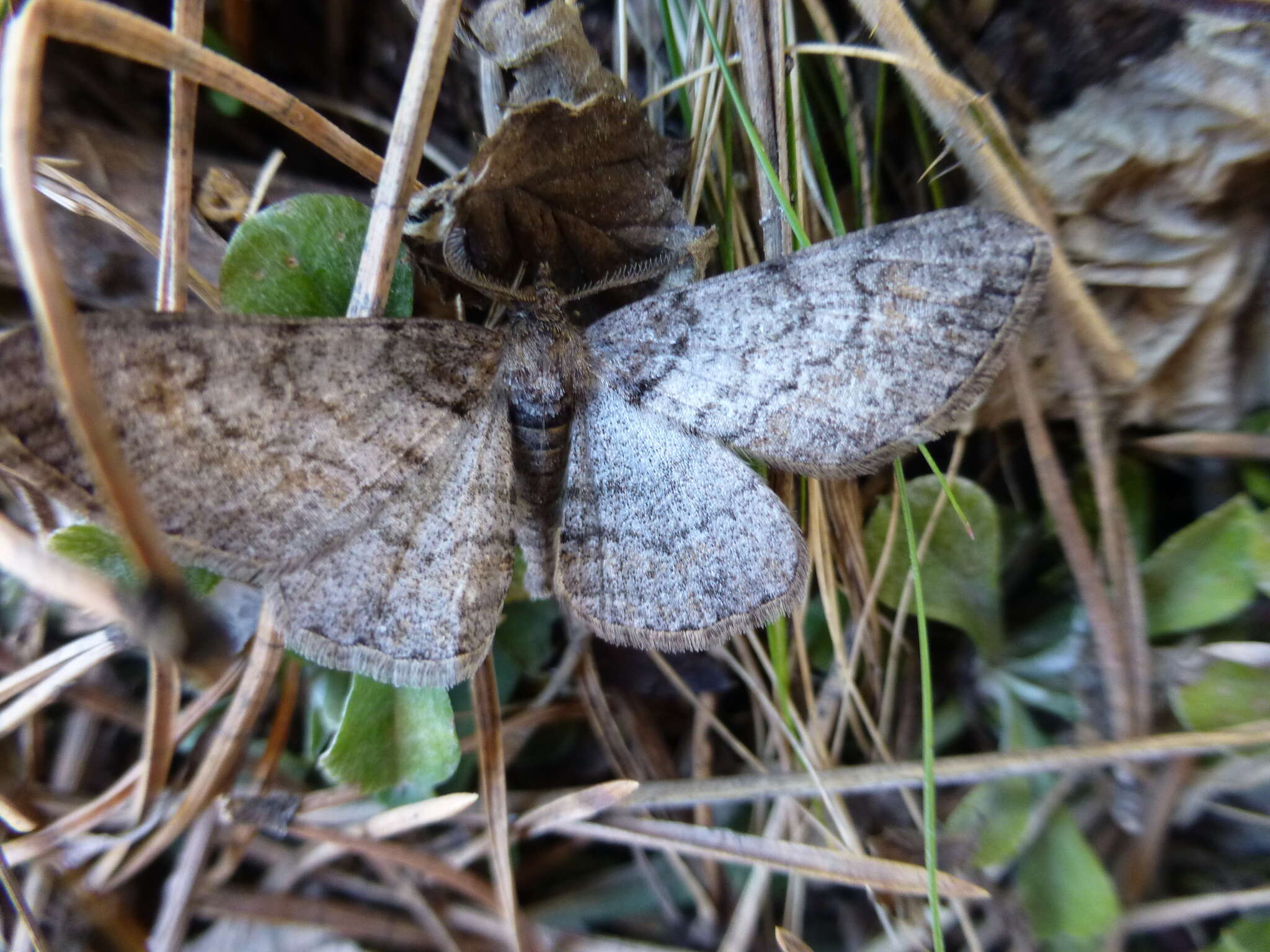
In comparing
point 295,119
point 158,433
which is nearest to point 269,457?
point 158,433

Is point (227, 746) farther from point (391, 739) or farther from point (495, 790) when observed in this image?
point (495, 790)

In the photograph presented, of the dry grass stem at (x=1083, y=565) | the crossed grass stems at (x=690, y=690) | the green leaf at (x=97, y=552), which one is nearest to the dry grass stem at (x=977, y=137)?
the crossed grass stems at (x=690, y=690)

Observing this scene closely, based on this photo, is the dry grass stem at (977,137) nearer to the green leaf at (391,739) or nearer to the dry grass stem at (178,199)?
the dry grass stem at (178,199)

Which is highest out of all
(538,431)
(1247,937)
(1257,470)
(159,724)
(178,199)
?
(178,199)

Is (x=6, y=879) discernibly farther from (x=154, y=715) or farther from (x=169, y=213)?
(x=169, y=213)

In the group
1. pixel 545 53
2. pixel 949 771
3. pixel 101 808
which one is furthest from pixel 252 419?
pixel 949 771

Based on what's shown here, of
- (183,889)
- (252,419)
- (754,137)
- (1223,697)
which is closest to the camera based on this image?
(252,419)

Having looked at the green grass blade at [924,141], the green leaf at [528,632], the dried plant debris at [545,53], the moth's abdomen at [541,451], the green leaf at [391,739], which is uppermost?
the dried plant debris at [545,53]
